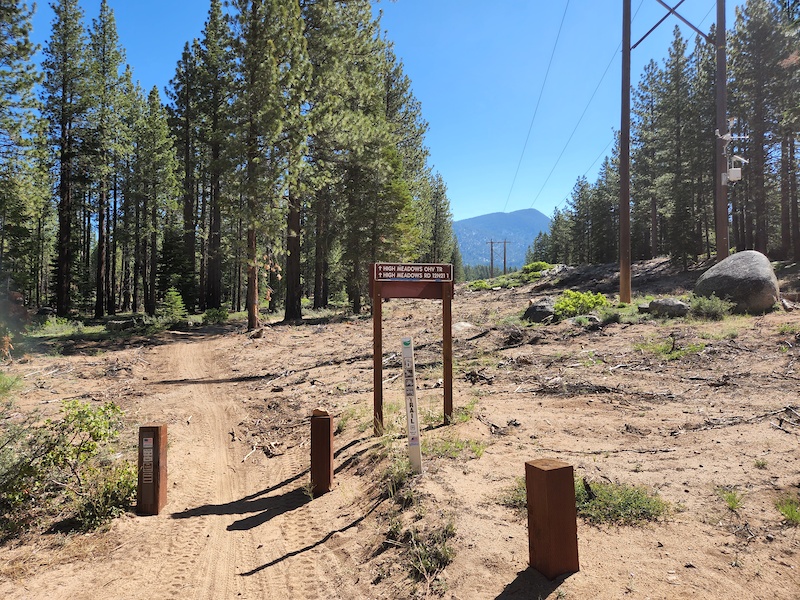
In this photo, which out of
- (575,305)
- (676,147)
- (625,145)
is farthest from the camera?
(676,147)

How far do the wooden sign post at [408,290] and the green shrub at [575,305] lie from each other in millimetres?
10245

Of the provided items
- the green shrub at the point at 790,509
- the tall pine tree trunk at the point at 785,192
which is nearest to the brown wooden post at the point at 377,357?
the green shrub at the point at 790,509

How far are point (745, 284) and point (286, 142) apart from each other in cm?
1620

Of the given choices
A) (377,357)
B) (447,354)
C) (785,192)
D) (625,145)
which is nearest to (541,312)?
(625,145)

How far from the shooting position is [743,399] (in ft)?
23.0

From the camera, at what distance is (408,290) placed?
6.79 m

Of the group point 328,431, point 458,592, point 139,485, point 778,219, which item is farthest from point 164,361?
point 778,219

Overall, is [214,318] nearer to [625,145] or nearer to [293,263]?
[293,263]

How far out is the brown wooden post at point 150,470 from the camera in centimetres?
541

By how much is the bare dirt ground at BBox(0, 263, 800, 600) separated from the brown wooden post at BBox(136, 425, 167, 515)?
23cm

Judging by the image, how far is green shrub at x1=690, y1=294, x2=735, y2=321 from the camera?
43.4 ft

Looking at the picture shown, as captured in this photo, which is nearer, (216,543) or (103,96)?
(216,543)

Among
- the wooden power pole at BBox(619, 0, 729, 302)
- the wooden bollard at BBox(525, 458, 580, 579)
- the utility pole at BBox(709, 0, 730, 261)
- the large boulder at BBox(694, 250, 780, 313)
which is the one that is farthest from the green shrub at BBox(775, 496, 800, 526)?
the utility pole at BBox(709, 0, 730, 261)

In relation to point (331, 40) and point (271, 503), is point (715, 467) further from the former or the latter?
point (331, 40)
